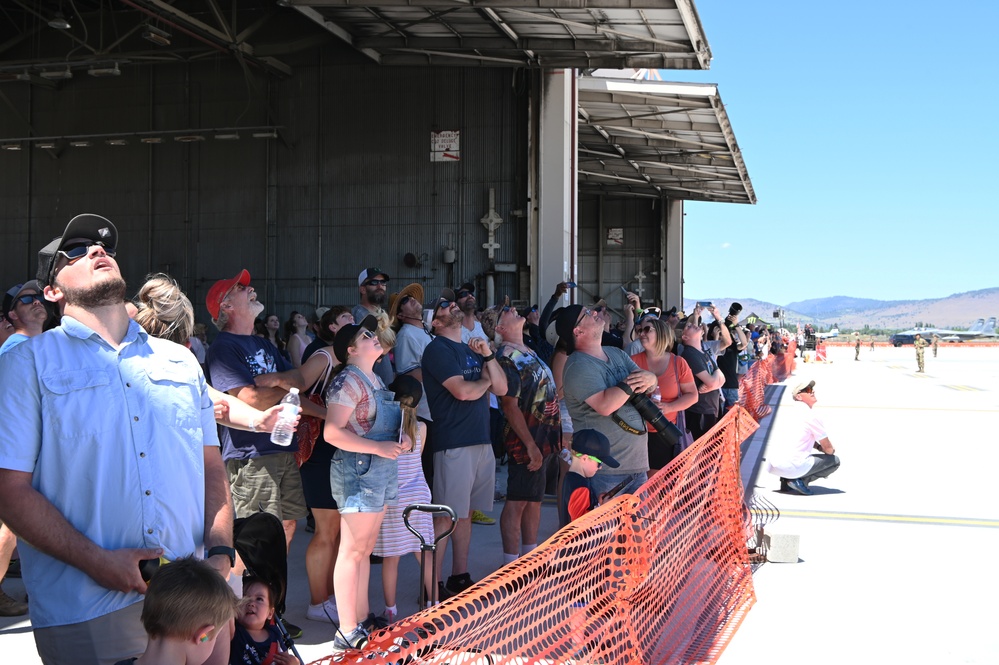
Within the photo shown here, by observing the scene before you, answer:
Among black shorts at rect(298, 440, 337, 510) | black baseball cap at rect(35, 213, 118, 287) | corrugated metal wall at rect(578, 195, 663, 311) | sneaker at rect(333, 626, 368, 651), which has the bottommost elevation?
sneaker at rect(333, 626, 368, 651)

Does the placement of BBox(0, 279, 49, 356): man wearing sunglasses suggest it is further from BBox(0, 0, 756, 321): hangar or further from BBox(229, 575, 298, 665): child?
BBox(0, 0, 756, 321): hangar

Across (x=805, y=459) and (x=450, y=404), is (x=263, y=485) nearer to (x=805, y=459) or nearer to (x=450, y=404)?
(x=450, y=404)

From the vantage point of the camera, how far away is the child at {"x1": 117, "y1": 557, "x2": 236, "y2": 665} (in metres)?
2.17

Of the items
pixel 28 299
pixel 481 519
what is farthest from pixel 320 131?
pixel 28 299

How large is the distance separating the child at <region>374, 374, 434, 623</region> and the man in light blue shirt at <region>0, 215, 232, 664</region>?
2222mm

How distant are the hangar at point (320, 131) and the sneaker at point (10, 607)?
10.8 metres

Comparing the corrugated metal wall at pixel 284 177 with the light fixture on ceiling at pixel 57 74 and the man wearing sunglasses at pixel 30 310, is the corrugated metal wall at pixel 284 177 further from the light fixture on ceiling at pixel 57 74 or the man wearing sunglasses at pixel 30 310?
the man wearing sunglasses at pixel 30 310

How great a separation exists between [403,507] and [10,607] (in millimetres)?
2457

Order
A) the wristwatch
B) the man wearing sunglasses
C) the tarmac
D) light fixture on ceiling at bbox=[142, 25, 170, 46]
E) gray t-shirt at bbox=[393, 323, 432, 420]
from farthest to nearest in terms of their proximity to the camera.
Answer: light fixture on ceiling at bbox=[142, 25, 170, 46] < gray t-shirt at bbox=[393, 323, 432, 420] < the man wearing sunglasses < the tarmac < the wristwatch

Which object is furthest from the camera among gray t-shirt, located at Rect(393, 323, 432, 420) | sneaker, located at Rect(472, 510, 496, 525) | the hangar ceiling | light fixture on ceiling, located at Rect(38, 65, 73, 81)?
light fixture on ceiling, located at Rect(38, 65, 73, 81)

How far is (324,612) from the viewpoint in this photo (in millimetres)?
5125

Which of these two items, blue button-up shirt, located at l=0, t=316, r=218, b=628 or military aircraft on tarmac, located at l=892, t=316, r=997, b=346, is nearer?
blue button-up shirt, located at l=0, t=316, r=218, b=628

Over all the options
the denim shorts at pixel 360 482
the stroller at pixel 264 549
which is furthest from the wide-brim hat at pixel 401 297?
the stroller at pixel 264 549

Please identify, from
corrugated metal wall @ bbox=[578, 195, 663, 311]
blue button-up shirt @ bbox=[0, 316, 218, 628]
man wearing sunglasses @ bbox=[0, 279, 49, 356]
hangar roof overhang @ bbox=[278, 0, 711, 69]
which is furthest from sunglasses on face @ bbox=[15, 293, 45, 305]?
corrugated metal wall @ bbox=[578, 195, 663, 311]
